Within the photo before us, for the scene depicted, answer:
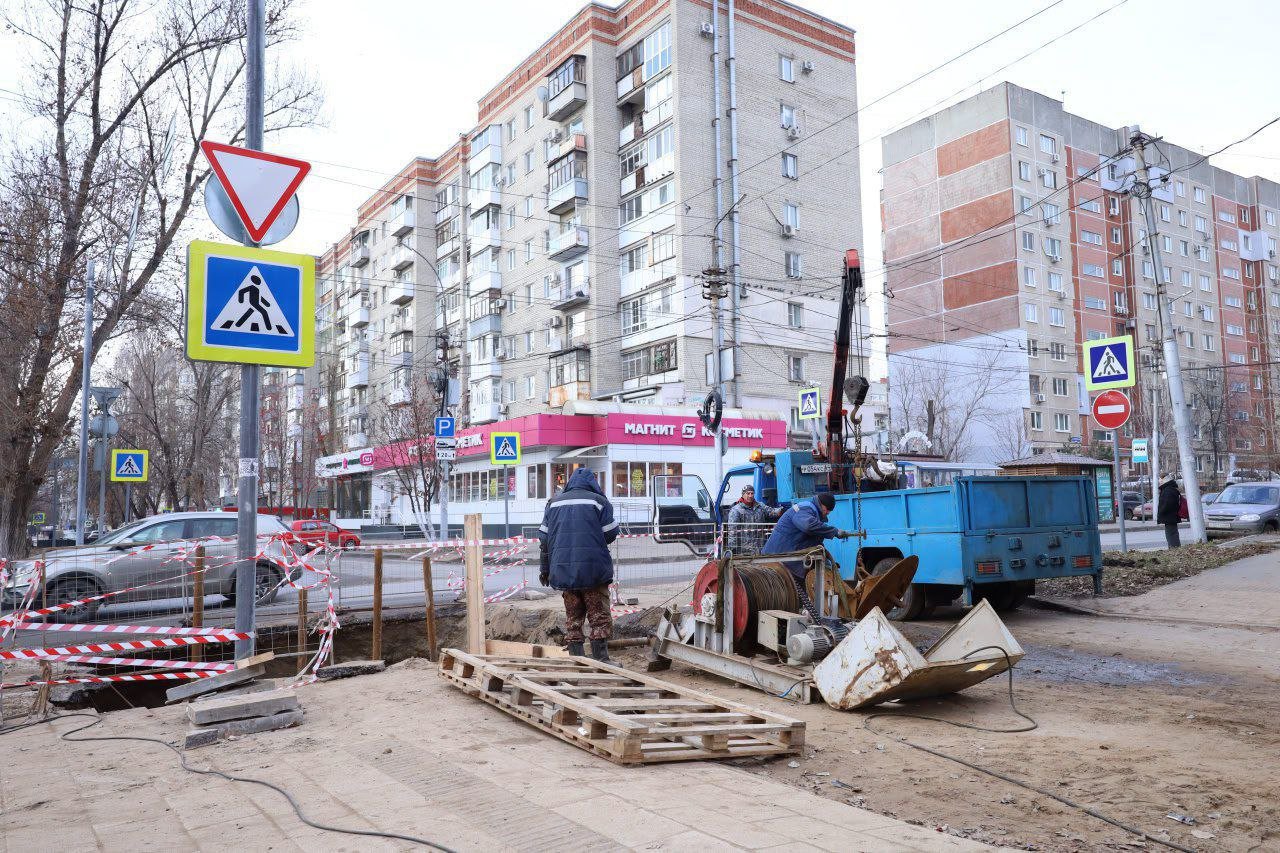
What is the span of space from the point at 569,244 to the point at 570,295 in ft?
7.84

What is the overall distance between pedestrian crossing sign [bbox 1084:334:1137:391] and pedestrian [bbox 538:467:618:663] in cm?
955

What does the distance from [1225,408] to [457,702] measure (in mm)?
69202

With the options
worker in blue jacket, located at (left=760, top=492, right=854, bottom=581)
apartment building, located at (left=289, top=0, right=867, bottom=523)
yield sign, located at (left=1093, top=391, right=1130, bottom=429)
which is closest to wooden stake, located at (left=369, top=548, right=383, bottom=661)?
worker in blue jacket, located at (left=760, top=492, right=854, bottom=581)

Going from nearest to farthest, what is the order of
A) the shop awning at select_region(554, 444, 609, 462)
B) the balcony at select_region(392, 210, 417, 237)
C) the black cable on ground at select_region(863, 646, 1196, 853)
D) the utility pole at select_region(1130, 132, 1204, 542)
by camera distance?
1. the black cable on ground at select_region(863, 646, 1196, 853)
2. the utility pole at select_region(1130, 132, 1204, 542)
3. the shop awning at select_region(554, 444, 609, 462)
4. the balcony at select_region(392, 210, 417, 237)

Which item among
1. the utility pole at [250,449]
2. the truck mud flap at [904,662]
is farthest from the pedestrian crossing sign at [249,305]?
the truck mud flap at [904,662]

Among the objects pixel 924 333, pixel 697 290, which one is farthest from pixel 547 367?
pixel 924 333

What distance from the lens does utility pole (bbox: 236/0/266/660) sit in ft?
20.4

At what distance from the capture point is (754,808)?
12.9 ft

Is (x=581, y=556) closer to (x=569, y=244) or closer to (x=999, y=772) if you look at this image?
(x=999, y=772)

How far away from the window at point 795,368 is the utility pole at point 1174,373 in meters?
22.5

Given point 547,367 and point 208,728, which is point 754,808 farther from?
point 547,367

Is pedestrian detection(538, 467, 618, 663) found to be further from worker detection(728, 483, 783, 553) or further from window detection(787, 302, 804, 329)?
window detection(787, 302, 804, 329)

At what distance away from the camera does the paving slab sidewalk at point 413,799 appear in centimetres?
361

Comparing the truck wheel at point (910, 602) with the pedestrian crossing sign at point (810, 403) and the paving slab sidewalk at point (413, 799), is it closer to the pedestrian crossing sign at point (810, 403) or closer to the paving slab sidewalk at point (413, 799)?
the paving slab sidewalk at point (413, 799)
